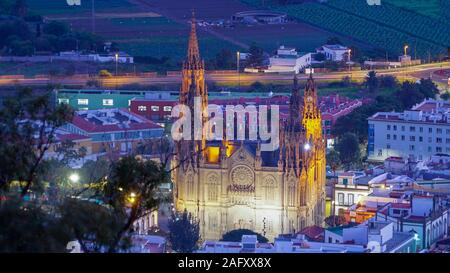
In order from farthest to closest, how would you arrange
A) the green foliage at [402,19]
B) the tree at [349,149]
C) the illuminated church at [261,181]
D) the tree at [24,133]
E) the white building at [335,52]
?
the green foliage at [402,19] < the white building at [335,52] < the tree at [349,149] < the illuminated church at [261,181] < the tree at [24,133]

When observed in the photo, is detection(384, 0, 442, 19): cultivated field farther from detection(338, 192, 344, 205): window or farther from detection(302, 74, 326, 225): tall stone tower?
detection(302, 74, 326, 225): tall stone tower

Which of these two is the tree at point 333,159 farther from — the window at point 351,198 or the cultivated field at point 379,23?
the cultivated field at point 379,23

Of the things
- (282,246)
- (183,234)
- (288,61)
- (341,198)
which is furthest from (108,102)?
(282,246)

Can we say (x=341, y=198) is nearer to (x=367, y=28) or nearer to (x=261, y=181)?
(x=261, y=181)

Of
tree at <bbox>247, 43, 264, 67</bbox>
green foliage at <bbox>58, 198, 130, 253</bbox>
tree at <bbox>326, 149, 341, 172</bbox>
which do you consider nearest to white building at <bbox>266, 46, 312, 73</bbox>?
tree at <bbox>247, 43, 264, 67</bbox>

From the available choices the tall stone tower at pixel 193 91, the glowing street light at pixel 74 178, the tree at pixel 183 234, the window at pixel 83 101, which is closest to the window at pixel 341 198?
the tall stone tower at pixel 193 91

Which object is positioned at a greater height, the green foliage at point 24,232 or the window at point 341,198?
the green foliage at point 24,232
